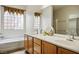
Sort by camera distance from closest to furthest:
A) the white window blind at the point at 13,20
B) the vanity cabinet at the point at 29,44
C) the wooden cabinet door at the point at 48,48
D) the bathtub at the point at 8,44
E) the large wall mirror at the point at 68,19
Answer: the wooden cabinet door at the point at 48,48, the large wall mirror at the point at 68,19, the white window blind at the point at 13,20, the bathtub at the point at 8,44, the vanity cabinet at the point at 29,44

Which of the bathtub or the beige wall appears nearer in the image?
the beige wall

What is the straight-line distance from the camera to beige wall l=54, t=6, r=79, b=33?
1773mm

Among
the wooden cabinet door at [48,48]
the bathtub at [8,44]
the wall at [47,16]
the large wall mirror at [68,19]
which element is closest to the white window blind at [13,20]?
the bathtub at [8,44]

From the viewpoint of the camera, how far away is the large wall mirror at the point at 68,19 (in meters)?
1.74

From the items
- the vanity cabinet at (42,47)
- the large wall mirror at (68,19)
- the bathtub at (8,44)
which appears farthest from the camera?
the bathtub at (8,44)

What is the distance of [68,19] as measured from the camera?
1.85m

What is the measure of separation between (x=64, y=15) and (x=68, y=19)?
13 centimetres

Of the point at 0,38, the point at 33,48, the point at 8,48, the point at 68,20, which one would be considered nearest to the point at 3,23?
the point at 0,38

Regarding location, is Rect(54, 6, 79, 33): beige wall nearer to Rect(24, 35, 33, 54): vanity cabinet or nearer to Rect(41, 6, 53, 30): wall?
Rect(41, 6, 53, 30): wall

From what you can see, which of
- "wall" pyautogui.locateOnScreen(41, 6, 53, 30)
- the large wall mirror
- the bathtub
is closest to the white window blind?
the bathtub

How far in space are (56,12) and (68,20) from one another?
420 mm

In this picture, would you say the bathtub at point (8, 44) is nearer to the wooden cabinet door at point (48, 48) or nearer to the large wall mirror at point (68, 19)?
the wooden cabinet door at point (48, 48)
